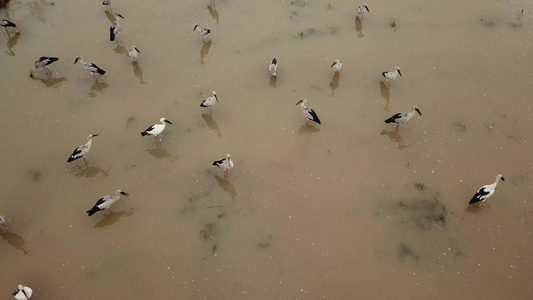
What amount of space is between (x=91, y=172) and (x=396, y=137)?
850 cm

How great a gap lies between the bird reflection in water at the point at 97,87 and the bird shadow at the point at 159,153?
3128mm

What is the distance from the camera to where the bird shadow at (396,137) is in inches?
494

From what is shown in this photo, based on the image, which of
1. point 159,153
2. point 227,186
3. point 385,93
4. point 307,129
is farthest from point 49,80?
point 385,93

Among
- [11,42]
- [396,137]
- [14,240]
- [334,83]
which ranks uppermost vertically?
[11,42]

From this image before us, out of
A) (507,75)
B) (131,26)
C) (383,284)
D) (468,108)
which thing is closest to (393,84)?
(468,108)

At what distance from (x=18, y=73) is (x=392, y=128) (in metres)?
12.0

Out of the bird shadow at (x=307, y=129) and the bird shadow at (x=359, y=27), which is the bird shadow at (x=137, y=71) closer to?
the bird shadow at (x=307, y=129)

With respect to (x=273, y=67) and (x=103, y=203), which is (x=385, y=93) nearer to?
(x=273, y=67)

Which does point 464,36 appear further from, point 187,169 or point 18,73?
point 18,73

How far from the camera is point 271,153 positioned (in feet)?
40.2

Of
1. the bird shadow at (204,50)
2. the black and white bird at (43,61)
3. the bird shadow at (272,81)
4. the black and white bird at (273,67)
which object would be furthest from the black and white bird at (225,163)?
the black and white bird at (43,61)

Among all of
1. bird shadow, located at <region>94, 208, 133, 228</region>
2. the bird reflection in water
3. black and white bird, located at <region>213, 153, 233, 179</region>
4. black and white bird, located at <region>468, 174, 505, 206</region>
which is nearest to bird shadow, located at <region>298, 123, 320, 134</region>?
black and white bird, located at <region>213, 153, 233, 179</region>

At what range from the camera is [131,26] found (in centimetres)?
1628

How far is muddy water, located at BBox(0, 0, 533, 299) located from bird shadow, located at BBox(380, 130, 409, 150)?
0.27 feet
